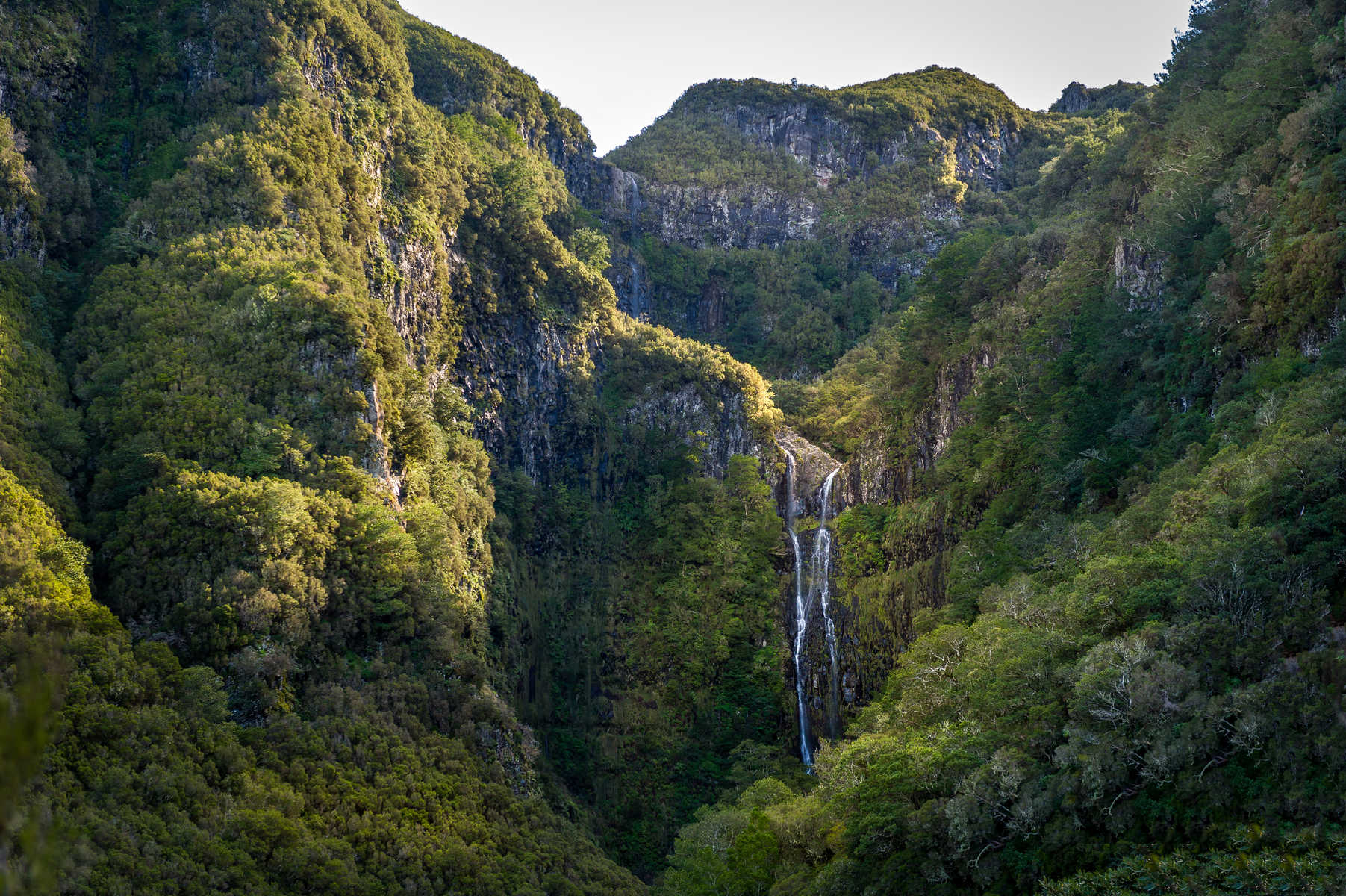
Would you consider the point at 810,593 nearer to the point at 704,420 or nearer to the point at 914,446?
the point at 914,446

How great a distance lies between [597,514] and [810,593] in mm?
16914

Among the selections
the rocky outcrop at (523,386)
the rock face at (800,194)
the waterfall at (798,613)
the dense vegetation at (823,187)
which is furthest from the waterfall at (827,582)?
the rock face at (800,194)

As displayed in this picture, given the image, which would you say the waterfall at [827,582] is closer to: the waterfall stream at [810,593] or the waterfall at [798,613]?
the waterfall stream at [810,593]

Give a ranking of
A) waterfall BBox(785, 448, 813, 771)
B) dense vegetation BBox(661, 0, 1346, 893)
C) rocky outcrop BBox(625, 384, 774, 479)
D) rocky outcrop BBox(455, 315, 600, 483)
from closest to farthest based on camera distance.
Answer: dense vegetation BBox(661, 0, 1346, 893)
waterfall BBox(785, 448, 813, 771)
rocky outcrop BBox(455, 315, 600, 483)
rocky outcrop BBox(625, 384, 774, 479)

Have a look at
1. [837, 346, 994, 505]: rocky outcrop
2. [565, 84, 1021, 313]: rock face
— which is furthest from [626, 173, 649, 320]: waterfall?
[837, 346, 994, 505]: rocky outcrop

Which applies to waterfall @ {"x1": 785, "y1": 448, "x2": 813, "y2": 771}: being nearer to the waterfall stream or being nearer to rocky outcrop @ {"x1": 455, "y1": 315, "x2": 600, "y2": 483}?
the waterfall stream

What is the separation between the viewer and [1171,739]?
2330 centimetres

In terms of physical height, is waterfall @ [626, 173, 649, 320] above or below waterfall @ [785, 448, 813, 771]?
above

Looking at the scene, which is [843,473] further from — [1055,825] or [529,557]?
[1055,825]

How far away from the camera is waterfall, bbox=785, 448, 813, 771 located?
57156 mm

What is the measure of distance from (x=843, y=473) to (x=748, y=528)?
7477 millimetres

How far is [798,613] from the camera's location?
6241 centimetres

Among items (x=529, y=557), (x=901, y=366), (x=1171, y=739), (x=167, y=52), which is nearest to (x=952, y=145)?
(x=901, y=366)

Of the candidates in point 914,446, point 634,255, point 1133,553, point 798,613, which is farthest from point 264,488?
point 634,255
